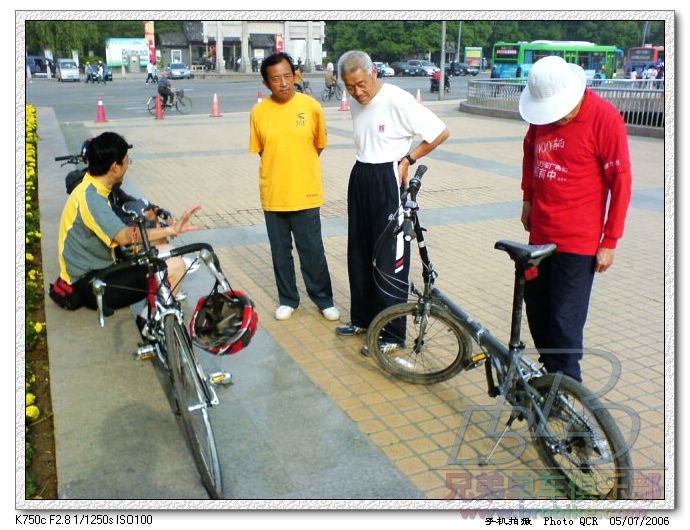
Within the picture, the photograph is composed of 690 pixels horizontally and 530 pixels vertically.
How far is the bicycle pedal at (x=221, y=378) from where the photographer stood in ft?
11.5

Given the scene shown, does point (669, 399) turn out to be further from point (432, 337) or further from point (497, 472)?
point (432, 337)

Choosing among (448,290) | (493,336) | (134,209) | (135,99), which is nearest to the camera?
(134,209)

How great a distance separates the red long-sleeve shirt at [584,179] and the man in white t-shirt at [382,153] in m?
0.91

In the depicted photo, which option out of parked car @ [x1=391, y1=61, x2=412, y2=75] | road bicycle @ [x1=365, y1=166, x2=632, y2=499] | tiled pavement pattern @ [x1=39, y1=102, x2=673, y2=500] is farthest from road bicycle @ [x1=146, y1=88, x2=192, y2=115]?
parked car @ [x1=391, y1=61, x2=412, y2=75]

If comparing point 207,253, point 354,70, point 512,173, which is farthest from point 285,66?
point 512,173

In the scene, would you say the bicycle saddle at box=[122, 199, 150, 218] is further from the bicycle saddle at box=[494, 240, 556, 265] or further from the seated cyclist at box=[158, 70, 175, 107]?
the seated cyclist at box=[158, 70, 175, 107]

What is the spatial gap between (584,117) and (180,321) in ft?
6.58

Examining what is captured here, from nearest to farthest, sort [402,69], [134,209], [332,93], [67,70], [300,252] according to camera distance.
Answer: [134,209], [300,252], [332,93], [67,70], [402,69]

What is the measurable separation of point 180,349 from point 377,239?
59.5 inches

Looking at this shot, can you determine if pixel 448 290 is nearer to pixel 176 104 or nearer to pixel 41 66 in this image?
pixel 176 104

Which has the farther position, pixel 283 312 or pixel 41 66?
pixel 41 66

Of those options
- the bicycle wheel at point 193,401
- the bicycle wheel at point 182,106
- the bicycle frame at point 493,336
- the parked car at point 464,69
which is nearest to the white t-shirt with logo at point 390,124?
the bicycle frame at point 493,336

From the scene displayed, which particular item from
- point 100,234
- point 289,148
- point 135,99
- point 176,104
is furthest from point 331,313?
point 135,99

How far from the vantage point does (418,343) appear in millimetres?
3812
